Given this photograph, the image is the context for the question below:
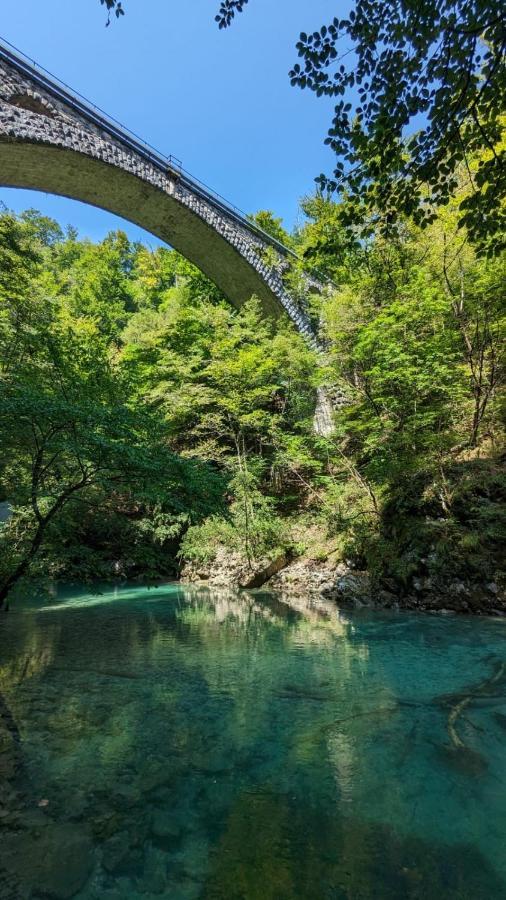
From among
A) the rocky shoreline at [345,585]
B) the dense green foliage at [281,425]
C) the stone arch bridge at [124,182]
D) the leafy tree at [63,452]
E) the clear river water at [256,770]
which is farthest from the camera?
the stone arch bridge at [124,182]

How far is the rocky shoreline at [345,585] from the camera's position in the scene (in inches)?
287

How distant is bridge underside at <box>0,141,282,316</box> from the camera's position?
11.9m

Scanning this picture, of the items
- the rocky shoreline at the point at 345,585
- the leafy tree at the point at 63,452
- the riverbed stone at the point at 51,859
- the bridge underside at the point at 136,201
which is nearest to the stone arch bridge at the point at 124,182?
the bridge underside at the point at 136,201

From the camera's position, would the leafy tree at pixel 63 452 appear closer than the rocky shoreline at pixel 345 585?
Yes

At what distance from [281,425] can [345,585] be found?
6.85 m

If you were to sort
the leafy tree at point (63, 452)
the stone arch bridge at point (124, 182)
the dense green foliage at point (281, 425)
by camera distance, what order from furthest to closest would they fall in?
the stone arch bridge at point (124, 182) → the dense green foliage at point (281, 425) → the leafy tree at point (63, 452)

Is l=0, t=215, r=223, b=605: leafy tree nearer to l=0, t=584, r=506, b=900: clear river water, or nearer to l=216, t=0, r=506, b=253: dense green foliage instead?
l=0, t=584, r=506, b=900: clear river water

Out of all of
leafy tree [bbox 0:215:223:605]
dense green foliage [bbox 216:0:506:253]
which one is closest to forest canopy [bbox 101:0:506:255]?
dense green foliage [bbox 216:0:506:253]

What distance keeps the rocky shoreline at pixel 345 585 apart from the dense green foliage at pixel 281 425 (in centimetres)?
24

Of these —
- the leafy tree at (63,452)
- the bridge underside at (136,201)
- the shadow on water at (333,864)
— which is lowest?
the shadow on water at (333,864)

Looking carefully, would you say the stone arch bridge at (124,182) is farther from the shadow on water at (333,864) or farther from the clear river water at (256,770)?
the shadow on water at (333,864)

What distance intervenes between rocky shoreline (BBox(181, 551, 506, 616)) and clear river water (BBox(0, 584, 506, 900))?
55.2 inches

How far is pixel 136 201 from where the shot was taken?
14305 millimetres

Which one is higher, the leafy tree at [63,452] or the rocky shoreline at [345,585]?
the leafy tree at [63,452]
